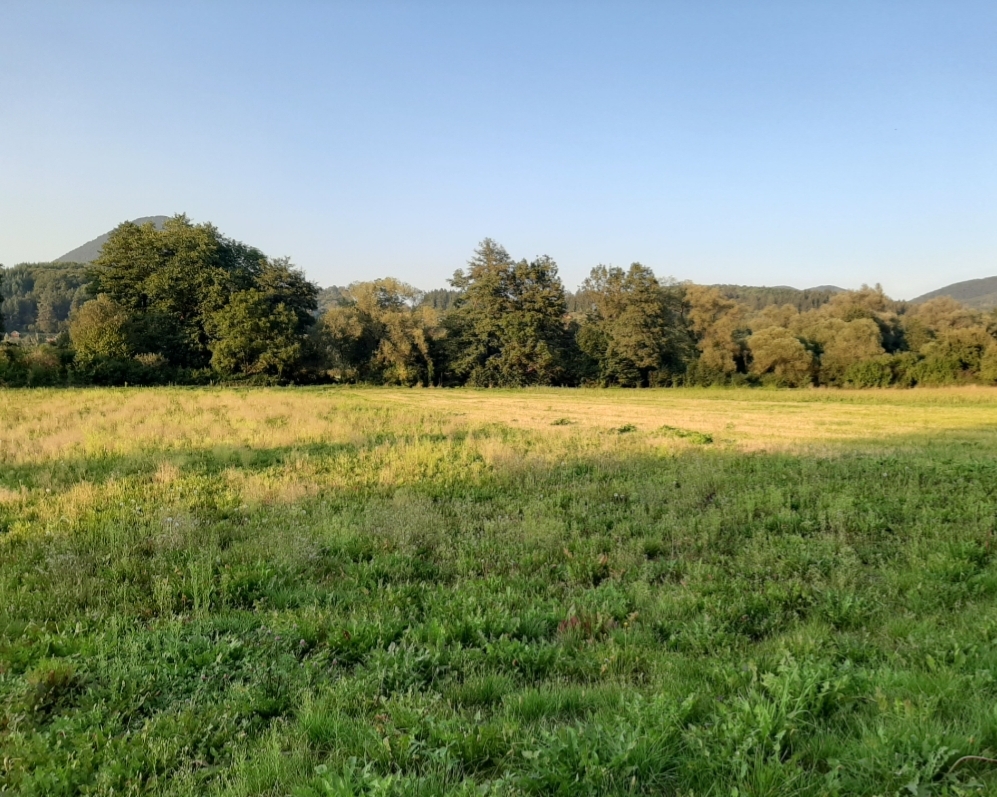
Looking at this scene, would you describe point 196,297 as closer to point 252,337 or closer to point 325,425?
point 252,337

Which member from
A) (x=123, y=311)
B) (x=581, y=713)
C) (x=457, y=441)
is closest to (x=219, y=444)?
(x=457, y=441)

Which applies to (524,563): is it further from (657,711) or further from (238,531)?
(238,531)

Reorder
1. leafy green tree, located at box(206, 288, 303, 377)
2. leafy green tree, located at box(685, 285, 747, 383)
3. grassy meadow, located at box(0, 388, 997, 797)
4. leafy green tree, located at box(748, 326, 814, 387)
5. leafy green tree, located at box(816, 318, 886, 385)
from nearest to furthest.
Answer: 1. grassy meadow, located at box(0, 388, 997, 797)
2. leafy green tree, located at box(816, 318, 886, 385)
3. leafy green tree, located at box(206, 288, 303, 377)
4. leafy green tree, located at box(748, 326, 814, 387)
5. leafy green tree, located at box(685, 285, 747, 383)

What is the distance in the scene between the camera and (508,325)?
189 feet

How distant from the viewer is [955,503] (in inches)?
320

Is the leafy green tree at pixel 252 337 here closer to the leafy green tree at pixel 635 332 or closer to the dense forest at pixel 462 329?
the dense forest at pixel 462 329

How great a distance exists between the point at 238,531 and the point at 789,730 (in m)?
6.42

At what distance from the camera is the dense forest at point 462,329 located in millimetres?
48531

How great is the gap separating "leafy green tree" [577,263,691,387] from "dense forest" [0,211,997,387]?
0.47 ft

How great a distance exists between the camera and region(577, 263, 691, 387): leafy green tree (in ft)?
184

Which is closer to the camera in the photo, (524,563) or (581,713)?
(581,713)

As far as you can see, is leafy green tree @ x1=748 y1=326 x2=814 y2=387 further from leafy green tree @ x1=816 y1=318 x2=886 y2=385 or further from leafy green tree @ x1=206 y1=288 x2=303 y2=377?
leafy green tree @ x1=206 y1=288 x2=303 y2=377

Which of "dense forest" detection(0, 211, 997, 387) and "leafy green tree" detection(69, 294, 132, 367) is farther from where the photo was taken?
"dense forest" detection(0, 211, 997, 387)

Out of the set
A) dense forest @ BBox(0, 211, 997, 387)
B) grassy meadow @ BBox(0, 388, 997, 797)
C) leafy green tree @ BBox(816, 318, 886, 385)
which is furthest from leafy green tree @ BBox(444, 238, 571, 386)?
grassy meadow @ BBox(0, 388, 997, 797)
